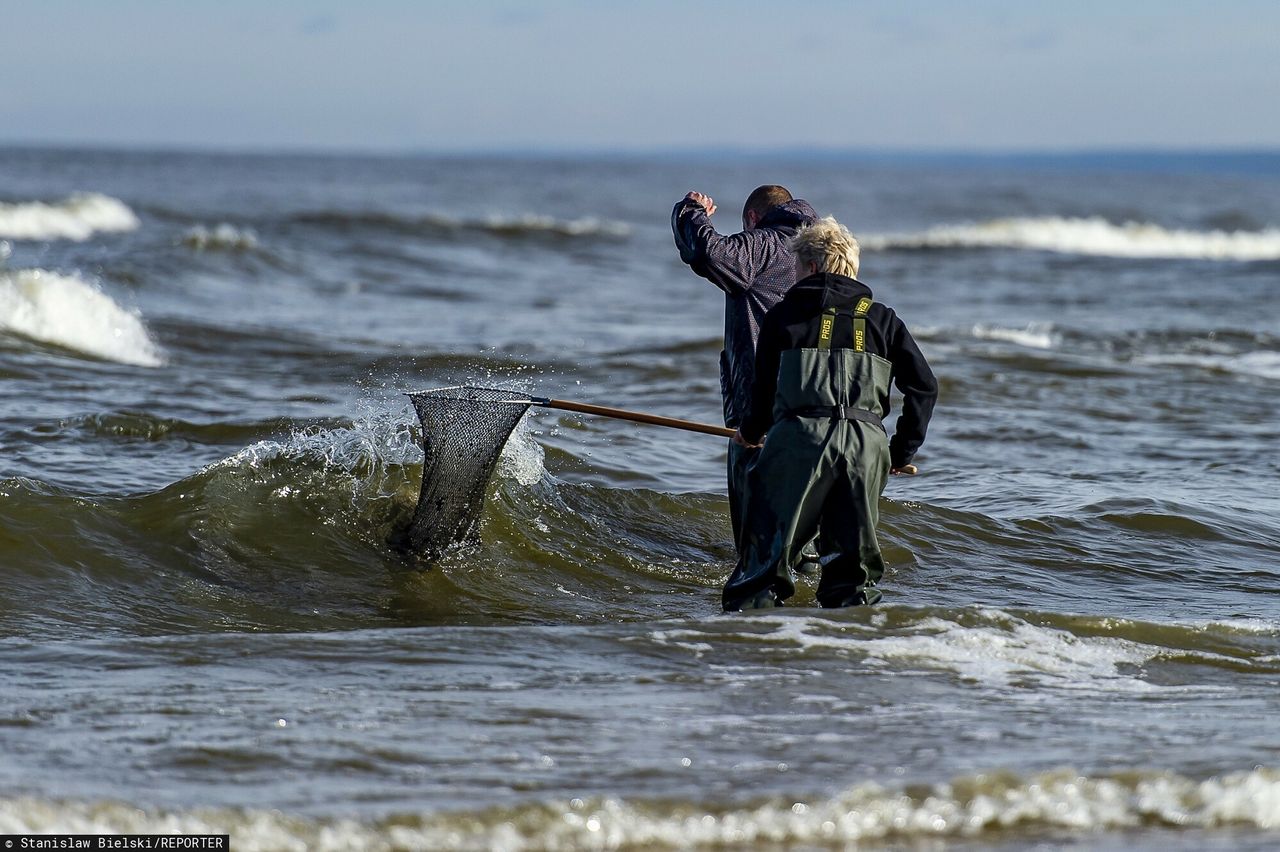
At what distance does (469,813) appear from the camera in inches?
176

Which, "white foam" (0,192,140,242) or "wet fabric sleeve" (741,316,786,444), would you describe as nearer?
"wet fabric sleeve" (741,316,786,444)

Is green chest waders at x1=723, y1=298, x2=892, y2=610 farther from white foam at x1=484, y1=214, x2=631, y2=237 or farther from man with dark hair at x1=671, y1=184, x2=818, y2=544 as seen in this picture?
white foam at x1=484, y1=214, x2=631, y2=237

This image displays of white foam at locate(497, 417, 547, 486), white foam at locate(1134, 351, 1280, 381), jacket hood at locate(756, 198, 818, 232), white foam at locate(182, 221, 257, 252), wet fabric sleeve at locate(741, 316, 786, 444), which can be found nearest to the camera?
wet fabric sleeve at locate(741, 316, 786, 444)

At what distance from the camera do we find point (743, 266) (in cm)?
686

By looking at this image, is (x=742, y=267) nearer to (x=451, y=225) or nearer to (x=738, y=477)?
(x=738, y=477)

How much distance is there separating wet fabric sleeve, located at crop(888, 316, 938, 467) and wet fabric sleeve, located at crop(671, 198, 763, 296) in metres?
0.95

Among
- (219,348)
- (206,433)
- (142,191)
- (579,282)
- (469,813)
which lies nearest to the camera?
(469,813)

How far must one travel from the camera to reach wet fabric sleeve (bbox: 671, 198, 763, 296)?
22.3 feet

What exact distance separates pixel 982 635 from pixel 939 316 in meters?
16.8

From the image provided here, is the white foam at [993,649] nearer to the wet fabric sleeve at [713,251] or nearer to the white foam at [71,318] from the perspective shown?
the wet fabric sleeve at [713,251]

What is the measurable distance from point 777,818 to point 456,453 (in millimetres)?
3272

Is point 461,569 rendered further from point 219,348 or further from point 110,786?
point 219,348

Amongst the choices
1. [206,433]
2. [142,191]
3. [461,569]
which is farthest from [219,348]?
[142,191]

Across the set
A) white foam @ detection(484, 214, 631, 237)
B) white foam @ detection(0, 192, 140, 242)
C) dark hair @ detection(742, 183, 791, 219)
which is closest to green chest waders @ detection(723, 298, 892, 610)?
dark hair @ detection(742, 183, 791, 219)
